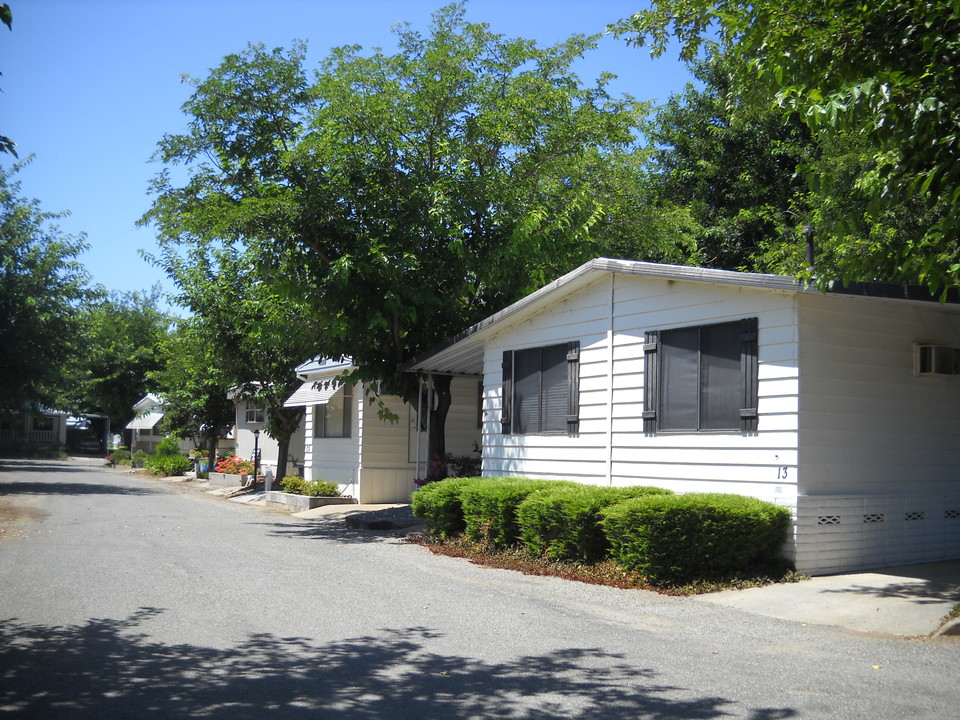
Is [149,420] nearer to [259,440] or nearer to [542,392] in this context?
[259,440]

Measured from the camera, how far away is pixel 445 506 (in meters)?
14.8

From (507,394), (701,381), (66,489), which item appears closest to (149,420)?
(66,489)

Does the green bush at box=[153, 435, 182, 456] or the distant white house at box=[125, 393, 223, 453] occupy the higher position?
the distant white house at box=[125, 393, 223, 453]

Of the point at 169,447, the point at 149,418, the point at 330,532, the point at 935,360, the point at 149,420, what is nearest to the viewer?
the point at 935,360

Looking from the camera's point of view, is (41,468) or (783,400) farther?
(41,468)

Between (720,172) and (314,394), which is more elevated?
(720,172)

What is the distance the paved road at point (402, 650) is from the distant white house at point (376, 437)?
8514 mm

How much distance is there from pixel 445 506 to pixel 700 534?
5.27m

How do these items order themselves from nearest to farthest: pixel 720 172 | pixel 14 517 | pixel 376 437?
pixel 14 517 < pixel 376 437 < pixel 720 172

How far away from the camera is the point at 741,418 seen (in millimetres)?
11266

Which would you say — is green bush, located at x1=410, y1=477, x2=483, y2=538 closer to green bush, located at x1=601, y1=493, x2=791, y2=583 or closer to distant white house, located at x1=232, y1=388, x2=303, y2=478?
green bush, located at x1=601, y1=493, x2=791, y2=583

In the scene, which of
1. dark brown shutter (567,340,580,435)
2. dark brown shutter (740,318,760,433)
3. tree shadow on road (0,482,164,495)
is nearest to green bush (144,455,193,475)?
tree shadow on road (0,482,164,495)

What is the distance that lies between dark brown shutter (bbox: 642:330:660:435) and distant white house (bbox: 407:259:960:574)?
23mm

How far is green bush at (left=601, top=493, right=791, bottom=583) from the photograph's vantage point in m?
10.4
